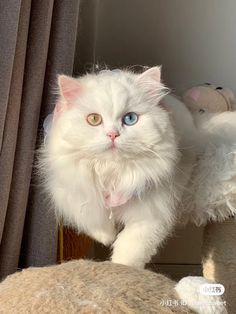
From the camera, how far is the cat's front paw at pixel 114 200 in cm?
92

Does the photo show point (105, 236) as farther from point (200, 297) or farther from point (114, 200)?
point (200, 297)

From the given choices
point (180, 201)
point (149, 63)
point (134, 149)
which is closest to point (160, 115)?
point (134, 149)

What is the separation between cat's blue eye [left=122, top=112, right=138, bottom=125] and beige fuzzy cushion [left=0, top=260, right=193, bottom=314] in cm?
26

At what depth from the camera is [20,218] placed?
3.38 feet

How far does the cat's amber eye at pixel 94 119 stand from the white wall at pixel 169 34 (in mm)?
721

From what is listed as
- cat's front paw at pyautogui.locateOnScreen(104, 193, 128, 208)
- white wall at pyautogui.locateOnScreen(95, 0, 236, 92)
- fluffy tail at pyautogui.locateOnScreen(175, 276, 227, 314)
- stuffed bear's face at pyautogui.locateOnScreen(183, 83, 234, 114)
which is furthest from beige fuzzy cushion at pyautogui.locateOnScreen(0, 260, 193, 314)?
white wall at pyautogui.locateOnScreen(95, 0, 236, 92)

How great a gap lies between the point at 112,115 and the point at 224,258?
457 mm

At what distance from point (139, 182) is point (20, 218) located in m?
0.30

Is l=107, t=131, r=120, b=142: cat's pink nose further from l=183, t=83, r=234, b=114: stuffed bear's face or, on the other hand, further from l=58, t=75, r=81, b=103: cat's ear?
l=183, t=83, r=234, b=114: stuffed bear's face

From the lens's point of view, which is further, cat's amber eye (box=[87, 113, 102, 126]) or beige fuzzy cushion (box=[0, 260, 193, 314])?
cat's amber eye (box=[87, 113, 102, 126])

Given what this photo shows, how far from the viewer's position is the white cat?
862 mm

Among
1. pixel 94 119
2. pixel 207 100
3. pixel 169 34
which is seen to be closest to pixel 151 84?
pixel 94 119

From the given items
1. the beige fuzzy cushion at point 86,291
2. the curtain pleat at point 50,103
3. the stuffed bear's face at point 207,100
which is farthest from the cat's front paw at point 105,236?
the stuffed bear's face at point 207,100

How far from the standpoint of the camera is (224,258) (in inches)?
43.3
